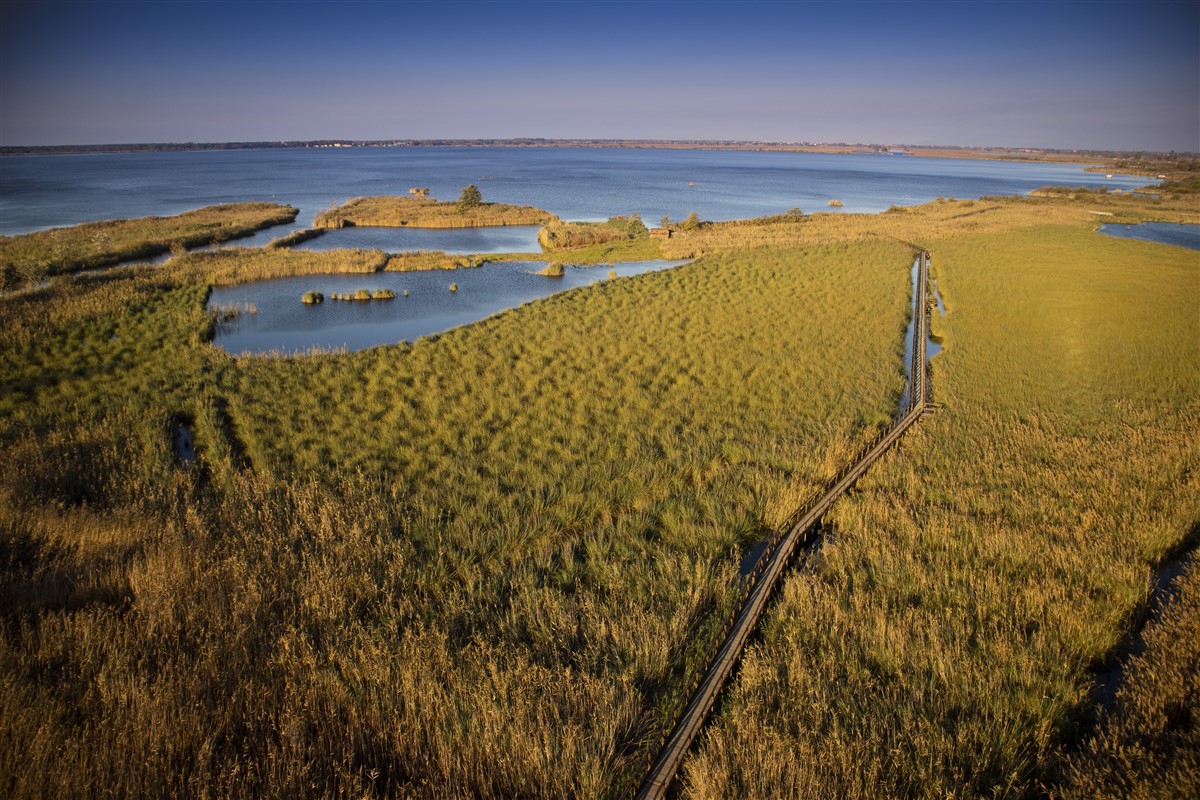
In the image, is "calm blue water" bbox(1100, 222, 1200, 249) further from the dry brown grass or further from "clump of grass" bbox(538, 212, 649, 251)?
the dry brown grass

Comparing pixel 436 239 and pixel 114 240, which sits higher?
pixel 436 239

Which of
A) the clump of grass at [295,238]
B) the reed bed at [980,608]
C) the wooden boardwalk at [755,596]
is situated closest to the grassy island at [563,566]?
the reed bed at [980,608]

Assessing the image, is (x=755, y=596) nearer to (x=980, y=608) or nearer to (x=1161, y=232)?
(x=980, y=608)

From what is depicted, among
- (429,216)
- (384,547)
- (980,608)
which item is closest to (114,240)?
(429,216)

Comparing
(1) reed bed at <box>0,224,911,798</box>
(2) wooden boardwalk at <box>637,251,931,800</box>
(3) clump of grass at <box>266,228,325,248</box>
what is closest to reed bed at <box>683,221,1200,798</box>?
(2) wooden boardwalk at <box>637,251,931,800</box>

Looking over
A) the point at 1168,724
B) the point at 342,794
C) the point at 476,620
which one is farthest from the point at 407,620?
the point at 1168,724

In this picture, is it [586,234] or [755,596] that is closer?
[755,596]

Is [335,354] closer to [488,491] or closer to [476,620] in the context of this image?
[488,491]
